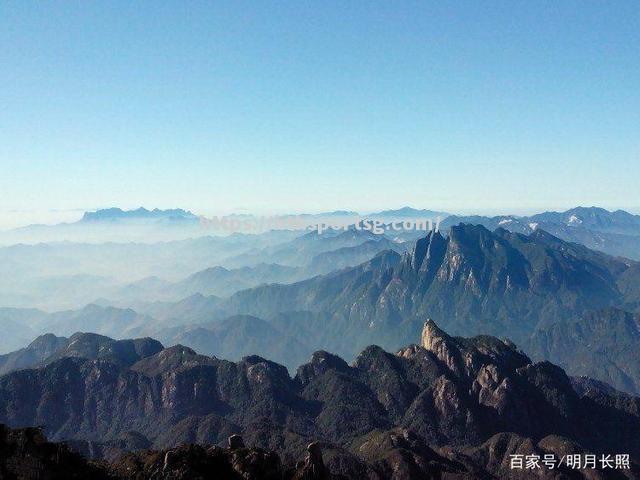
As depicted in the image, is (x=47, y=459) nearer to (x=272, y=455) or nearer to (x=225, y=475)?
(x=225, y=475)

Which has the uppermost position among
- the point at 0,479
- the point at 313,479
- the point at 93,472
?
the point at 0,479

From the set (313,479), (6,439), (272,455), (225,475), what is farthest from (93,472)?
(313,479)

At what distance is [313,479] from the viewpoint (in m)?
123

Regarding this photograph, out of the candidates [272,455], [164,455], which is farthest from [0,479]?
[272,455]

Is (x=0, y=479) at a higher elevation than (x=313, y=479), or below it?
higher

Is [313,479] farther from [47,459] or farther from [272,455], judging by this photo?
[47,459]

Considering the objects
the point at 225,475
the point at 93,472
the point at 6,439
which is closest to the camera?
the point at 6,439

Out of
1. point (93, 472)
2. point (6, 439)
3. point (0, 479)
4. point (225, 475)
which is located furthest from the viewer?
point (225, 475)

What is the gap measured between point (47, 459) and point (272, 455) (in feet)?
156

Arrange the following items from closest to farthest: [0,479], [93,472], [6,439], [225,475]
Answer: [0,479] < [6,439] < [93,472] < [225,475]

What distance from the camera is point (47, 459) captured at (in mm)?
101250

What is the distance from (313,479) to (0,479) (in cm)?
6307

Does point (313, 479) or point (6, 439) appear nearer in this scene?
point (6, 439)

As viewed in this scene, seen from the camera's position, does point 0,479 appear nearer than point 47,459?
Yes
